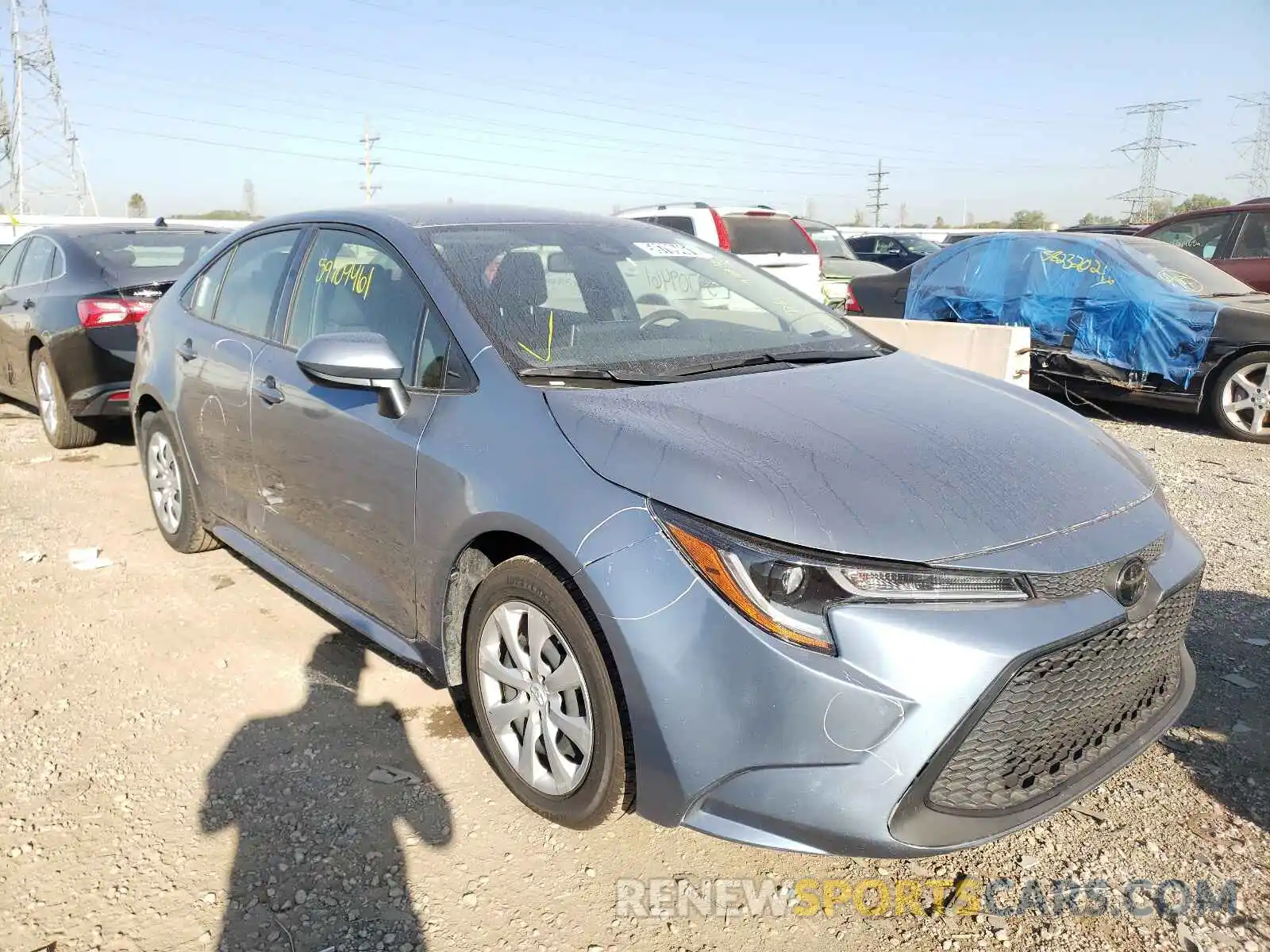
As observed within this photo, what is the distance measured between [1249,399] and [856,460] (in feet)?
20.8

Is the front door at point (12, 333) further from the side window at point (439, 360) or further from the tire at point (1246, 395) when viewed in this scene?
the tire at point (1246, 395)

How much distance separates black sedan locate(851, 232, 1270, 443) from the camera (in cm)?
707

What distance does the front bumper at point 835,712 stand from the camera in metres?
1.92

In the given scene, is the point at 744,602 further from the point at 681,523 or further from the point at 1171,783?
the point at 1171,783

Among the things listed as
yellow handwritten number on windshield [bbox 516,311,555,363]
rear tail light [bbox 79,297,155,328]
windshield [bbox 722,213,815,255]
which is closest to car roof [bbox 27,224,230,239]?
rear tail light [bbox 79,297,155,328]

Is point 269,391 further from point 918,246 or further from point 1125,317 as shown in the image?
point 918,246

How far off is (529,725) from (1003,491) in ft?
4.49

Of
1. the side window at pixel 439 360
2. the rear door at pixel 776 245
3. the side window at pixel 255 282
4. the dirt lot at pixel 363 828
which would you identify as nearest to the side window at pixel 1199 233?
the rear door at pixel 776 245

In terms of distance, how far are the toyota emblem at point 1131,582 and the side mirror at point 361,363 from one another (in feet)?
6.48

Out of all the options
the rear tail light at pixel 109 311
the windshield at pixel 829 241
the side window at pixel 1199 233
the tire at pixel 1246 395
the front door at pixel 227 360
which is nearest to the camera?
the front door at pixel 227 360

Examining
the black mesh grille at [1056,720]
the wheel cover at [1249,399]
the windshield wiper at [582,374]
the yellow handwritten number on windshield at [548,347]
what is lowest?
the wheel cover at [1249,399]

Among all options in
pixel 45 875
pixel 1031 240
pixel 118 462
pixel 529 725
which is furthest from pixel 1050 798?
pixel 1031 240

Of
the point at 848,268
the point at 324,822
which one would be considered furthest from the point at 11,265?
the point at 848,268

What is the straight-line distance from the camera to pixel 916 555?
6.51ft
